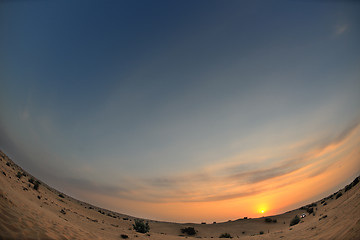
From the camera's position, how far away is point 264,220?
4288 centimetres

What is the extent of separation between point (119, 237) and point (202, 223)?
122ft

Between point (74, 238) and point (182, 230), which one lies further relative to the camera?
point (182, 230)

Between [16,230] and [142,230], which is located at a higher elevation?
[16,230]

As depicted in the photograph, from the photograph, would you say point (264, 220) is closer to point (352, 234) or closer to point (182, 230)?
point (182, 230)

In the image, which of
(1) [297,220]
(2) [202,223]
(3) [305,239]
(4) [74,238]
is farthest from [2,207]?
(2) [202,223]

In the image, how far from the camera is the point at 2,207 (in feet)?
28.6

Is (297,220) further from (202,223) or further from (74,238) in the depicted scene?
(74,238)

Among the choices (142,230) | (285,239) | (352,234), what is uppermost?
(142,230)

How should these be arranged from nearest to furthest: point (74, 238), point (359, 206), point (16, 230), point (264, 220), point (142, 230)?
point (16, 230), point (74, 238), point (359, 206), point (142, 230), point (264, 220)

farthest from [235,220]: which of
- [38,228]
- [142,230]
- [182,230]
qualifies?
[38,228]

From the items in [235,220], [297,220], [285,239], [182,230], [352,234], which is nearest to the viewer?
[352,234]

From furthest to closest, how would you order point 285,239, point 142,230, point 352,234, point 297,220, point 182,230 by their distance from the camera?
point 182,230 → point 297,220 → point 142,230 → point 285,239 → point 352,234

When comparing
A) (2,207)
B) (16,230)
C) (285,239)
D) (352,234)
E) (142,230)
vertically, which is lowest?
(285,239)

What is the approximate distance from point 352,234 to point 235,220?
1803 inches
